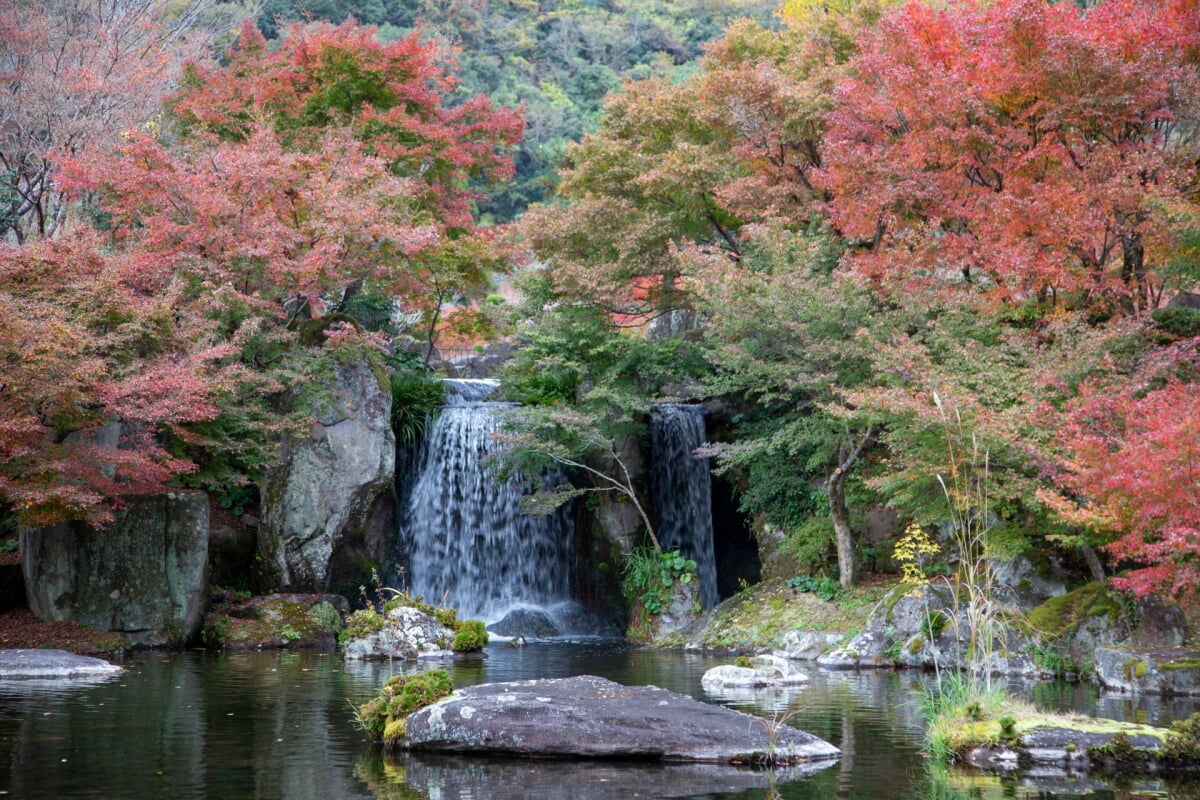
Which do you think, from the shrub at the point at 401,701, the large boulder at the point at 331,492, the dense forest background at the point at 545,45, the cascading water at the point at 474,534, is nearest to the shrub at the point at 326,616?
the large boulder at the point at 331,492

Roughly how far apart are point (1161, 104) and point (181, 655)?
51.2 feet

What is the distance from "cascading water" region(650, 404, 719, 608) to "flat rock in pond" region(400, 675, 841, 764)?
43.9ft

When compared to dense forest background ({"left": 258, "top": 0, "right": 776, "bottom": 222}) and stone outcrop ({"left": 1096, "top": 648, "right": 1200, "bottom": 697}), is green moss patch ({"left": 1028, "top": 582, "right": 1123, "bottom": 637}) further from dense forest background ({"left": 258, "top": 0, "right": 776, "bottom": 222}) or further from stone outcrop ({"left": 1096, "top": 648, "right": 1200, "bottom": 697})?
dense forest background ({"left": 258, "top": 0, "right": 776, "bottom": 222})

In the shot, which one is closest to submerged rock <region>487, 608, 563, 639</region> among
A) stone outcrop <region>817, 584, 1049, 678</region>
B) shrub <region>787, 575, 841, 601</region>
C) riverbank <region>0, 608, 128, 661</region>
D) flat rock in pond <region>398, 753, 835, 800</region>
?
shrub <region>787, 575, 841, 601</region>

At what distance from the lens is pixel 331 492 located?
18.3 meters

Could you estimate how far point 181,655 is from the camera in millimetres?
A: 14914

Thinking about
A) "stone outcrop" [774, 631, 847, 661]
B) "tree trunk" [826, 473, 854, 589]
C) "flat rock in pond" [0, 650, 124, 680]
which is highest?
"tree trunk" [826, 473, 854, 589]

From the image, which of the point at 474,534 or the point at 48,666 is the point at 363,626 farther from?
the point at 474,534

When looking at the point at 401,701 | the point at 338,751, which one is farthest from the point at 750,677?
the point at 338,751

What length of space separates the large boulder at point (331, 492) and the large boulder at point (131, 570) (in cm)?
176

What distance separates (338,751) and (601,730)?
1828mm

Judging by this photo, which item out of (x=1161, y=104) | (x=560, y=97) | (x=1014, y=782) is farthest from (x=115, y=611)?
(x=560, y=97)

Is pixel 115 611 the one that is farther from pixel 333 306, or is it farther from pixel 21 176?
pixel 21 176

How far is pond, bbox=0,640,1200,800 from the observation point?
604cm
